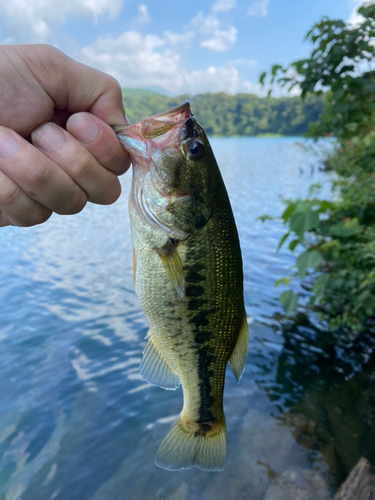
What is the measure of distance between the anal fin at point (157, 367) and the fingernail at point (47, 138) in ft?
3.82

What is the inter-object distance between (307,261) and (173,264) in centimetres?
404

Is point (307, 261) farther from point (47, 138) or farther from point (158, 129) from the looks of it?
point (47, 138)

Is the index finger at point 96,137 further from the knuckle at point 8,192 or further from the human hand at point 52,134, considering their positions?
the knuckle at point 8,192

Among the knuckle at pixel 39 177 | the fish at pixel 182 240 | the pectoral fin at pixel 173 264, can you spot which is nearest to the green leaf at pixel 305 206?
the fish at pixel 182 240

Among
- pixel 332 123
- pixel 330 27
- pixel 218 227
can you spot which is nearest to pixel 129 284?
pixel 332 123

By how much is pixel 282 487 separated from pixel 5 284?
7935 millimetres

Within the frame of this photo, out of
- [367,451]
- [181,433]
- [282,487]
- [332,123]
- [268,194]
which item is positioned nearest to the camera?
[181,433]

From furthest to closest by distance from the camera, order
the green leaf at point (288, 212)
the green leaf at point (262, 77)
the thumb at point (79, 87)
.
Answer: the green leaf at point (262, 77) → the green leaf at point (288, 212) → the thumb at point (79, 87)

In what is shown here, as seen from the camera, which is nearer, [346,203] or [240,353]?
[240,353]

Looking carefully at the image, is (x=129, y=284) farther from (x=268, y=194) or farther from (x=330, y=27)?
(x=268, y=194)

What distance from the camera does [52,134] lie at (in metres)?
1.65

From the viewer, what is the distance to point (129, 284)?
31.1ft

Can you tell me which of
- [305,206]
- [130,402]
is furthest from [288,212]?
[130,402]

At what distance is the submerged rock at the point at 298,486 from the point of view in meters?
4.16
